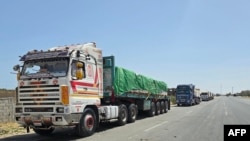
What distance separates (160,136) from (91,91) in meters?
3.66

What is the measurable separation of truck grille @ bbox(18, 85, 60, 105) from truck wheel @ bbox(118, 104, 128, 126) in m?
6.13

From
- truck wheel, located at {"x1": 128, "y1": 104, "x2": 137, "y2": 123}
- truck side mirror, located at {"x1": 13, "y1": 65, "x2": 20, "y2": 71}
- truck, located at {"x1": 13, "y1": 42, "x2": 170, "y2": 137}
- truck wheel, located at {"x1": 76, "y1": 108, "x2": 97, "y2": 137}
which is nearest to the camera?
truck, located at {"x1": 13, "y1": 42, "x2": 170, "y2": 137}

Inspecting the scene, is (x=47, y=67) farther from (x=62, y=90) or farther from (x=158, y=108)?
(x=158, y=108)

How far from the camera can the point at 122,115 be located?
19.2 m

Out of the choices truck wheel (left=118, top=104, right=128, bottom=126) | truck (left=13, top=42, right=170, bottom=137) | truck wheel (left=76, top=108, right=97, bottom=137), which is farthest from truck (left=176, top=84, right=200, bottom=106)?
truck wheel (left=76, top=108, right=97, bottom=137)

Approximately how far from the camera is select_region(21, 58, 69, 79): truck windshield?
13.6 meters

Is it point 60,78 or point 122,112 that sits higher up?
point 60,78

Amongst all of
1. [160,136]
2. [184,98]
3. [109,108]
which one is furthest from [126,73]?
[184,98]

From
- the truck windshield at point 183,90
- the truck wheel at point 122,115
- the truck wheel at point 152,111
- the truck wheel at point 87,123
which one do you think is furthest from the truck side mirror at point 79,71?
the truck windshield at point 183,90

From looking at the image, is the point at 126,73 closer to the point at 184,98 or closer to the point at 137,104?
the point at 137,104

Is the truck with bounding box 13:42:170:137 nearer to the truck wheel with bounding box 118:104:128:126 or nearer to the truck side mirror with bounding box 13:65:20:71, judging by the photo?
the truck side mirror with bounding box 13:65:20:71

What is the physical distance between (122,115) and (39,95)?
21.6 feet

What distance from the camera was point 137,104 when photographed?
23078 millimetres

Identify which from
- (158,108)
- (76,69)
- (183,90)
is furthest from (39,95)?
(183,90)
